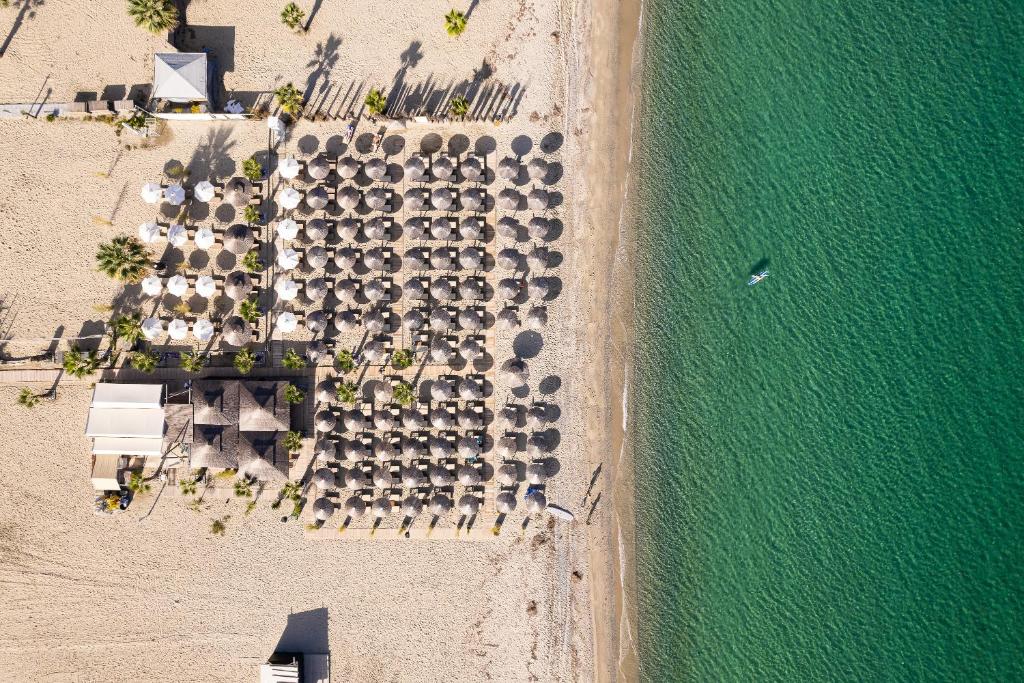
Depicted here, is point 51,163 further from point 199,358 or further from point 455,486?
point 455,486

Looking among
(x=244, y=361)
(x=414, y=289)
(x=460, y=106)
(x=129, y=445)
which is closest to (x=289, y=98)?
(x=460, y=106)

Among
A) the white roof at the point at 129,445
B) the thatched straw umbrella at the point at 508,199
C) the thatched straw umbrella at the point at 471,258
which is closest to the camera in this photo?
the white roof at the point at 129,445

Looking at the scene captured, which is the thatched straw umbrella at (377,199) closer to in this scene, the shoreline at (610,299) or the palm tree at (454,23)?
the palm tree at (454,23)

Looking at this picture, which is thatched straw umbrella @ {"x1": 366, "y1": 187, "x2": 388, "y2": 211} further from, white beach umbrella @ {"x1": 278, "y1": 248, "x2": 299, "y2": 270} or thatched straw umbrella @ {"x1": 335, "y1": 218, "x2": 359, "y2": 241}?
white beach umbrella @ {"x1": 278, "y1": 248, "x2": 299, "y2": 270}

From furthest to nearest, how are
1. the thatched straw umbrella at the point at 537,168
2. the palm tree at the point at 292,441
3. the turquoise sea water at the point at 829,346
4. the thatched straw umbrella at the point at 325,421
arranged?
1. the turquoise sea water at the point at 829,346
2. the thatched straw umbrella at the point at 537,168
3. the thatched straw umbrella at the point at 325,421
4. the palm tree at the point at 292,441

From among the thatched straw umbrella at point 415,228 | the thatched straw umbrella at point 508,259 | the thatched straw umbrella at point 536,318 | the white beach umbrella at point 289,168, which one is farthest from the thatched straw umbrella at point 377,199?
the thatched straw umbrella at point 536,318

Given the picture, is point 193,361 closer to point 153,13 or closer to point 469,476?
point 469,476

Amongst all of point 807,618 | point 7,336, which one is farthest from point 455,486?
point 7,336
